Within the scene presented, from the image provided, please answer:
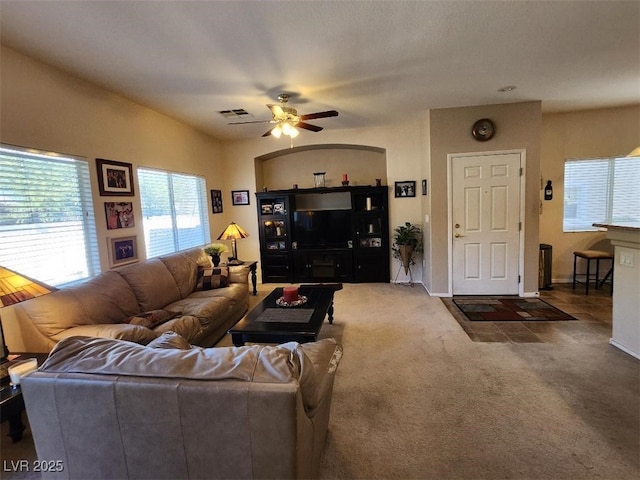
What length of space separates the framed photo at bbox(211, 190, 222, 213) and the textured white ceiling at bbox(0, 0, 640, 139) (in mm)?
1811

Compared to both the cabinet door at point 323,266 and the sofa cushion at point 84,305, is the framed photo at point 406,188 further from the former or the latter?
the sofa cushion at point 84,305

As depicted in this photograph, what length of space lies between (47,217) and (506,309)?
501 centimetres

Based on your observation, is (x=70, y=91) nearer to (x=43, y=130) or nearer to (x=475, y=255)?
(x=43, y=130)

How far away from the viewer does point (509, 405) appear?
2139 millimetres

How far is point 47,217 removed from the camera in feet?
8.66

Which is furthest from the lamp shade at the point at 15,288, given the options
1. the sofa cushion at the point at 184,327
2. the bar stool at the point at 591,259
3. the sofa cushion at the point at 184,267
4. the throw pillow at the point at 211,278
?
the bar stool at the point at 591,259

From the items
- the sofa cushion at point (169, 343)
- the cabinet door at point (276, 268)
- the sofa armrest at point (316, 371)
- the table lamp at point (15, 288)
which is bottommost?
the cabinet door at point (276, 268)

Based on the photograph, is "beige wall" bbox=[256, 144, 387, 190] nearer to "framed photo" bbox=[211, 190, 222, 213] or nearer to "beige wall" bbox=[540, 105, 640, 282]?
"framed photo" bbox=[211, 190, 222, 213]

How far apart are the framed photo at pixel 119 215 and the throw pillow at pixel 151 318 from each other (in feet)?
3.64

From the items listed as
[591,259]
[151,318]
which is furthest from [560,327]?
[151,318]

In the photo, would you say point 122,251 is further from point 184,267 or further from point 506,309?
point 506,309

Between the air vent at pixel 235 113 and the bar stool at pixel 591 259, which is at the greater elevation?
the air vent at pixel 235 113

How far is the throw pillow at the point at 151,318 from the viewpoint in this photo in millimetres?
2621

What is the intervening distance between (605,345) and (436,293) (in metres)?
2.01
